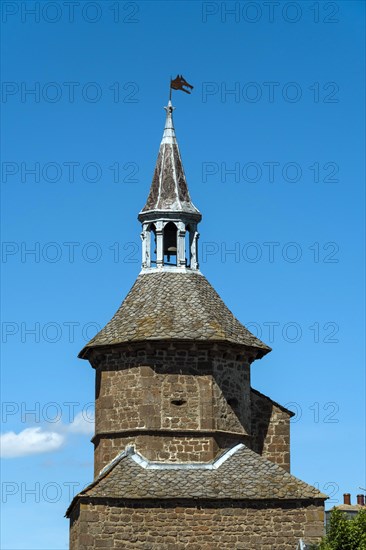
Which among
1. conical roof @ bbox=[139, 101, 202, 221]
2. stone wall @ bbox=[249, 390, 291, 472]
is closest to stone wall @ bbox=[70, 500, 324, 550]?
stone wall @ bbox=[249, 390, 291, 472]

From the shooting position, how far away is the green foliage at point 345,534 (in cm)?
3812

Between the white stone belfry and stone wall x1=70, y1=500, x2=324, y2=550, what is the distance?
8.55 meters

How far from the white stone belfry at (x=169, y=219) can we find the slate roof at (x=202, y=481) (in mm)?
6605

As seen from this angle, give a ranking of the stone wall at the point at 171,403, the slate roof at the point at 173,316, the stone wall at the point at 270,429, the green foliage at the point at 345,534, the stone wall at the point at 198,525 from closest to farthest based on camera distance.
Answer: the green foliage at the point at 345,534 → the stone wall at the point at 198,525 → the stone wall at the point at 171,403 → the slate roof at the point at 173,316 → the stone wall at the point at 270,429

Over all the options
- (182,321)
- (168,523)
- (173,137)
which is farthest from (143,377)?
(173,137)

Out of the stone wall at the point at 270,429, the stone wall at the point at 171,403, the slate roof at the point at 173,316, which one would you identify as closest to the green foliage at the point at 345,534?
the stone wall at the point at 171,403

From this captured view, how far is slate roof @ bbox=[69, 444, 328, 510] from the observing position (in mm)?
39844

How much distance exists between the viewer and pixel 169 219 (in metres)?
45.4

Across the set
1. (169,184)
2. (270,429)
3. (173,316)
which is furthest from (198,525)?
(169,184)

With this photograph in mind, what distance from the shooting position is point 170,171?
4647 cm

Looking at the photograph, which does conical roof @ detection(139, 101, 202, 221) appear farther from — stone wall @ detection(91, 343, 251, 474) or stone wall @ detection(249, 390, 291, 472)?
stone wall @ detection(249, 390, 291, 472)

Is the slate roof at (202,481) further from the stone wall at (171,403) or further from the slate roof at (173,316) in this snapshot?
the slate roof at (173,316)

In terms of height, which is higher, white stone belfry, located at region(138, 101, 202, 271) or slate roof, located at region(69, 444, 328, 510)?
white stone belfry, located at region(138, 101, 202, 271)

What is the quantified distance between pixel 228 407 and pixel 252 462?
203 centimetres
